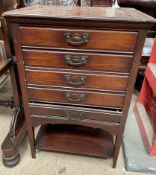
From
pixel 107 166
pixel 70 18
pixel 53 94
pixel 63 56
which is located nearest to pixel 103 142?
pixel 107 166

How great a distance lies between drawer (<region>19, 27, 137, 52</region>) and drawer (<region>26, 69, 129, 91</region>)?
130mm

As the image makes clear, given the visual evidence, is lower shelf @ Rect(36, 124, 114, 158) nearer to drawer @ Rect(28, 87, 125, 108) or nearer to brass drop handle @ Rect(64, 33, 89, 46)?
drawer @ Rect(28, 87, 125, 108)

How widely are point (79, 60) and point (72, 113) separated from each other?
0.99 feet

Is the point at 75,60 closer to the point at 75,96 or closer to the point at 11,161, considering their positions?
the point at 75,96

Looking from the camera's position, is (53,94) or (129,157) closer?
(53,94)

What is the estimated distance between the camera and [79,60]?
812 millimetres

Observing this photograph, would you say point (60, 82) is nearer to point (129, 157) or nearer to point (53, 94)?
point (53, 94)

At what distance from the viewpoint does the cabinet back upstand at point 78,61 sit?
2.40 feet

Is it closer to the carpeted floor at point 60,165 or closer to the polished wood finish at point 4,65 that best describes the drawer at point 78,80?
the polished wood finish at point 4,65

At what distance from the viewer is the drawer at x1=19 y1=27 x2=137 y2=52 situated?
0.74 metres

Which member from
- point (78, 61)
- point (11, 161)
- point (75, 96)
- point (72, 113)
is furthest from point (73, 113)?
point (11, 161)

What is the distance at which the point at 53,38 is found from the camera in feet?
2.56

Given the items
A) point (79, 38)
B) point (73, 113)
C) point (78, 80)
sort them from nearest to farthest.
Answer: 1. point (79, 38)
2. point (78, 80)
3. point (73, 113)

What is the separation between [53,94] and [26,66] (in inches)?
7.4
